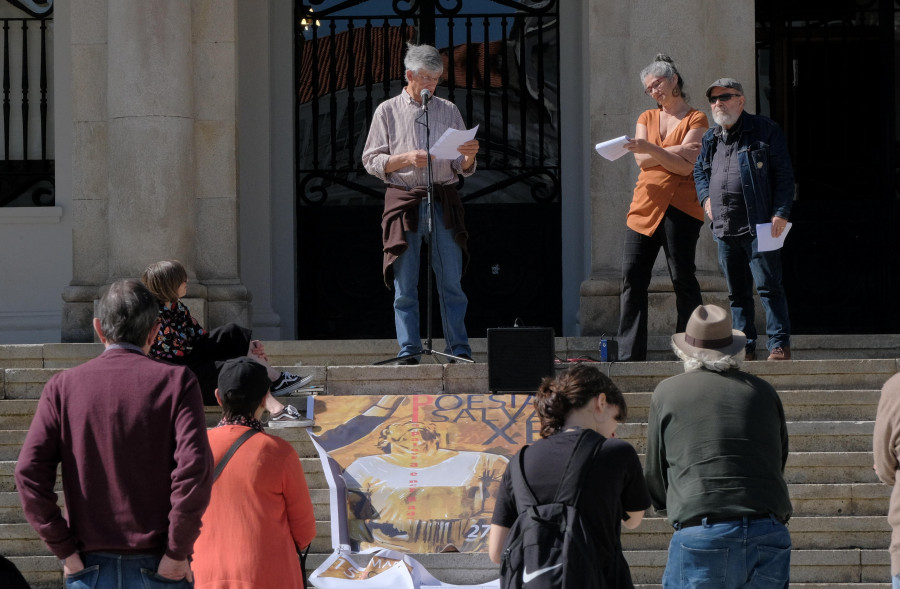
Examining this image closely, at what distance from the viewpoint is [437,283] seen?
9.03 m

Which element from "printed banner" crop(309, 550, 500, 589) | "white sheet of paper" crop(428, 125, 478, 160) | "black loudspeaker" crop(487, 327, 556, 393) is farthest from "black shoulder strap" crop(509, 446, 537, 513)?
"white sheet of paper" crop(428, 125, 478, 160)

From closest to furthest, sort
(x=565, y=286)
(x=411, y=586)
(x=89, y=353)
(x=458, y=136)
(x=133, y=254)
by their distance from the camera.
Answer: (x=411, y=586), (x=458, y=136), (x=89, y=353), (x=133, y=254), (x=565, y=286)

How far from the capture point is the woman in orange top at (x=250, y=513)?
4988 mm

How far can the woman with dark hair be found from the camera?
4457 millimetres

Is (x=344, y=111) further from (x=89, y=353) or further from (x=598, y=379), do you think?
A: (x=598, y=379)

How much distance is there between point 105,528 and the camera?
446 cm

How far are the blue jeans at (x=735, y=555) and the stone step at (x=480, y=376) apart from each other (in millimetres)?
3709

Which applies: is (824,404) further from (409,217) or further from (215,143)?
(215,143)

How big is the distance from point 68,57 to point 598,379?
29.9 feet

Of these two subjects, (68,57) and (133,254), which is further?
(68,57)

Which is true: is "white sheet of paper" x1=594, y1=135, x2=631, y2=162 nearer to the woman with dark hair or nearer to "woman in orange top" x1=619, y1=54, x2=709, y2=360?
"woman in orange top" x1=619, y1=54, x2=709, y2=360

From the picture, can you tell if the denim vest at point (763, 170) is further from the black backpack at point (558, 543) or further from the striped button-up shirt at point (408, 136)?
the black backpack at point (558, 543)

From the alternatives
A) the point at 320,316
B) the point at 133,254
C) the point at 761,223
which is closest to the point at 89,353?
the point at 133,254

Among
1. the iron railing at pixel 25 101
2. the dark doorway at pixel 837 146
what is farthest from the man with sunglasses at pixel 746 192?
the iron railing at pixel 25 101
